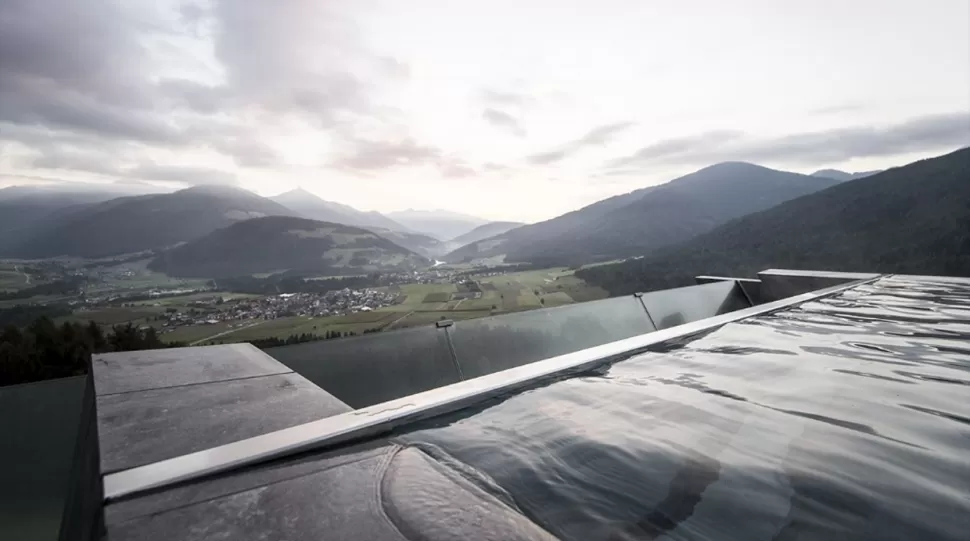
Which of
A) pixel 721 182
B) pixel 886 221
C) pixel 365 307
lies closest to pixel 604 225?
pixel 886 221

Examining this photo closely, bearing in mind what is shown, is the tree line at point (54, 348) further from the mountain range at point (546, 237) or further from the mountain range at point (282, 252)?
the mountain range at point (282, 252)

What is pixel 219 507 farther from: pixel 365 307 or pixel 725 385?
pixel 365 307

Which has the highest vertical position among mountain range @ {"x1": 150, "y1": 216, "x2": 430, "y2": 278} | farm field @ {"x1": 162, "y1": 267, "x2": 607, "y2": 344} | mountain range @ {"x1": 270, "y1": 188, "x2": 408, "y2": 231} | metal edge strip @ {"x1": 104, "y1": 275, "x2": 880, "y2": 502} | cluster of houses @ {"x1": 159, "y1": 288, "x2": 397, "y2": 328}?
mountain range @ {"x1": 270, "y1": 188, "x2": 408, "y2": 231}

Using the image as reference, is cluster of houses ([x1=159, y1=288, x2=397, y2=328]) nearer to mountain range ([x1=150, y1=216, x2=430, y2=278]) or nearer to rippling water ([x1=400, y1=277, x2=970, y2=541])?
mountain range ([x1=150, y1=216, x2=430, y2=278])

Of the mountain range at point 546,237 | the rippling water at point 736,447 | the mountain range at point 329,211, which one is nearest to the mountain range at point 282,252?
the mountain range at point 546,237

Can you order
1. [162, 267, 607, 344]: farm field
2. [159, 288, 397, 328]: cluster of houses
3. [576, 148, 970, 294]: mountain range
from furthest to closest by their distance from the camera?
[576, 148, 970, 294]: mountain range
[159, 288, 397, 328]: cluster of houses
[162, 267, 607, 344]: farm field

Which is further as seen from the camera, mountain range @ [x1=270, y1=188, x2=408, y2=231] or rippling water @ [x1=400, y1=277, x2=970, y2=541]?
mountain range @ [x1=270, y1=188, x2=408, y2=231]

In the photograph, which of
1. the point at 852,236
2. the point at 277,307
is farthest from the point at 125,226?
the point at 852,236

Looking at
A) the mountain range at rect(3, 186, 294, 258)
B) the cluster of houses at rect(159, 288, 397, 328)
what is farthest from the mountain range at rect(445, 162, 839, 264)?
the mountain range at rect(3, 186, 294, 258)
